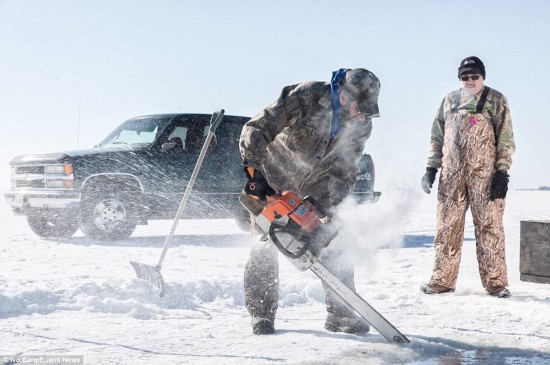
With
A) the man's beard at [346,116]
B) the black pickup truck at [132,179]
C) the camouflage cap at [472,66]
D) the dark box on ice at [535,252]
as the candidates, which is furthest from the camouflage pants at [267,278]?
the black pickup truck at [132,179]

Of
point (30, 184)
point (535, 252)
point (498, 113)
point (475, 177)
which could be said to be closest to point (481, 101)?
point (498, 113)

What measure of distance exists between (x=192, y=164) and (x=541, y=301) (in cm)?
571

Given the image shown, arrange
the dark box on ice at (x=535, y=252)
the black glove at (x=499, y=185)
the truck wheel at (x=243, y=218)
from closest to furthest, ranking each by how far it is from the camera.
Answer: the black glove at (x=499, y=185), the dark box on ice at (x=535, y=252), the truck wheel at (x=243, y=218)

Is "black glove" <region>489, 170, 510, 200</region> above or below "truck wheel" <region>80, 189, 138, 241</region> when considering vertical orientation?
above

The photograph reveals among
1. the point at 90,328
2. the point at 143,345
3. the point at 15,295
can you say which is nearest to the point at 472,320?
the point at 143,345

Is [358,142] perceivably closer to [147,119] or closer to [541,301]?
[541,301]

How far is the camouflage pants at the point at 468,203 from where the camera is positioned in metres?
5.44

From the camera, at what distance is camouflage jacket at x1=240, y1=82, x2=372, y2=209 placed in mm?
3779

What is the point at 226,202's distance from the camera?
9.68 metres

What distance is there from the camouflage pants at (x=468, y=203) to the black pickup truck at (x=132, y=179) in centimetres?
463

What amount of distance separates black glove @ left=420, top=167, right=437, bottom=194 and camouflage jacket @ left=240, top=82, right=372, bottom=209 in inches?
69.1

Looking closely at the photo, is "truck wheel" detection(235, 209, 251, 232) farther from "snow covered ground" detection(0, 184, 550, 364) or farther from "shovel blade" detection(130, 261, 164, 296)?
"shovel blade" detection(130, 261, 164, 296)

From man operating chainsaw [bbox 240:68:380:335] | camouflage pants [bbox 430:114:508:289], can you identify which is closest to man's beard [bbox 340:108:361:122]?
man operating chainsaw [bbox 240:68:380:335]

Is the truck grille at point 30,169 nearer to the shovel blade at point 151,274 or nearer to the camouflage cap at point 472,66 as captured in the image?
the shovel blade at point 151,274
